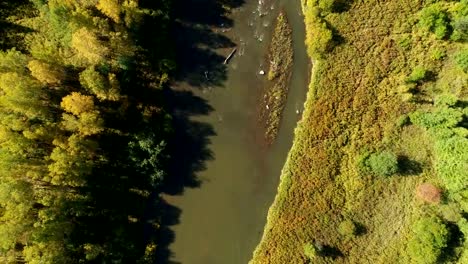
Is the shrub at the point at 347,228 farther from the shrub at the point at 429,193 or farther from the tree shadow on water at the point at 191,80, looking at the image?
the tree shadow on water at the point at 191,80

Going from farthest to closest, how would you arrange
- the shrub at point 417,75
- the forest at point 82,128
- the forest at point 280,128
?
the shrub at point 417,75 → the forest at point 280,128 → the forest at point 82,128

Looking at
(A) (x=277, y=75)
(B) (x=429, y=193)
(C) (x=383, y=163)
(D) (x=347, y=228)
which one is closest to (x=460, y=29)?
(C) (x=383, y=163)

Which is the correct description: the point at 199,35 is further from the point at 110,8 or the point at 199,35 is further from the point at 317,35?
the point at 317,35

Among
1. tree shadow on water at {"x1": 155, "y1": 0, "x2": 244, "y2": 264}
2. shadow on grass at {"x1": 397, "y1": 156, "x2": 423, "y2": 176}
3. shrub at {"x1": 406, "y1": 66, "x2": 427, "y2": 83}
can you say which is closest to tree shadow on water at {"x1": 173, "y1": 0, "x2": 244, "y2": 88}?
tree shadow on water at {"x1": 155, "y1": 0, "x2": 244, "y2": 264}

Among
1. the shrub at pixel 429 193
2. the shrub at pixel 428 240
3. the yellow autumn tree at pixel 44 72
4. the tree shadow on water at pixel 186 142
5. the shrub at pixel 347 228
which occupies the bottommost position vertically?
the shrub at pixel 428 240

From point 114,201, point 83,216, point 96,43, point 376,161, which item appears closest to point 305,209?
point 376,161

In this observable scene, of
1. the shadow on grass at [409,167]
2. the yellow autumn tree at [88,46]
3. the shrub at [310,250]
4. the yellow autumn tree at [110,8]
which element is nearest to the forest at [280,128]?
the shadow on grass at [409,167]

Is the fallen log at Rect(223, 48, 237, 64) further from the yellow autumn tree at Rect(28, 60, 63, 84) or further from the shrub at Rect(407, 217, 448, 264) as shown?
the shrub at Rect(407, 217, 448, 264)
